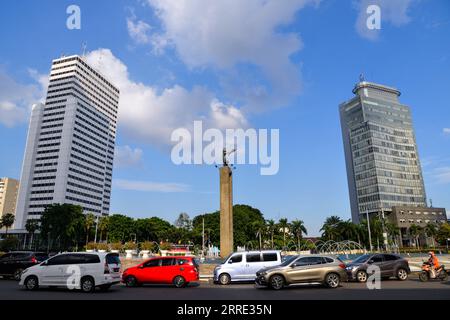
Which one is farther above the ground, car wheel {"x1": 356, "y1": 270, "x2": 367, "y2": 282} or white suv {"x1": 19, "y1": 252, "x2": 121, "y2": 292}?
white suv {"x1": 19, "y1": 252, "x2": 121, "y2": 292}

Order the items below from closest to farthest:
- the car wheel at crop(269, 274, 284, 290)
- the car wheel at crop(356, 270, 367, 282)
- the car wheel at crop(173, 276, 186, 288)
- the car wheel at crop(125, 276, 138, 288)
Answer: the car wheel at crop(269, 274, 284, 290), the car wheel at crop(173, 276, 186, 288), the car wheel at crop(125, 276, 138, 288), the car wheel at crop(356, 270, 367, 282)

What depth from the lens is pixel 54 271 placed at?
578 inches

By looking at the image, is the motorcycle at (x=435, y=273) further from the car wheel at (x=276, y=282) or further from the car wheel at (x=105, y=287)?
the car wheel at (x=105, y=287)

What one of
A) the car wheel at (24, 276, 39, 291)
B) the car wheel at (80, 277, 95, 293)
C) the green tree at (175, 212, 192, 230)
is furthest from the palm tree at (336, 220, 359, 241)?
Result: the car wheel at (24, 276, 39, 291)

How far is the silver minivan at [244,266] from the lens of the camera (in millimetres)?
17877

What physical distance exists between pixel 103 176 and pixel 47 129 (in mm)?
35446

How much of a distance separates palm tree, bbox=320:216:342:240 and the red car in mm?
76798

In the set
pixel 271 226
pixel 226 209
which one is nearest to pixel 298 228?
pixel 271 226

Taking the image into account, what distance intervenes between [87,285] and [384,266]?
15.7 metres

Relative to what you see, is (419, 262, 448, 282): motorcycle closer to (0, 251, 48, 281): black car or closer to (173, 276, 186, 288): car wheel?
(173, 276, 186, 288): car wheel

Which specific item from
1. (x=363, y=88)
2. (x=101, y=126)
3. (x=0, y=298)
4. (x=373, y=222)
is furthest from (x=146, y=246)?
(x=101, y=126)

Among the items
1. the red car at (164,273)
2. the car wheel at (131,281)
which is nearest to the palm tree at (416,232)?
the red car at (164,273)

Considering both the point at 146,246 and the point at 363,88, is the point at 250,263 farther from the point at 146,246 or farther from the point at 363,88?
the point at 363,88

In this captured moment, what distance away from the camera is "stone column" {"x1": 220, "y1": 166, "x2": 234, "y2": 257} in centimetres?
3091
